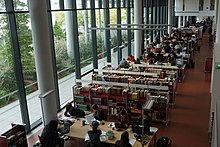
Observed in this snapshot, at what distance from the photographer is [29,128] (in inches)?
333

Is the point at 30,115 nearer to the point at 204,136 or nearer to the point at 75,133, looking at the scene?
the point at 75,133

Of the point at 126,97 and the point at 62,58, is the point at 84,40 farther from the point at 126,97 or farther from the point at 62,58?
the point at 126,97

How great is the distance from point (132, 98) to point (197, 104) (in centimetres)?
294

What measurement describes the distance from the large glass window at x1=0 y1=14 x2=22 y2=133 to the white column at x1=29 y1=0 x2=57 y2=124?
100 cm

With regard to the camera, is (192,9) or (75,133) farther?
(192,9)

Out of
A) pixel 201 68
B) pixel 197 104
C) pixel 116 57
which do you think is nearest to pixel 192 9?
pixel 201 68

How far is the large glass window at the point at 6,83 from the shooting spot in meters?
7.37

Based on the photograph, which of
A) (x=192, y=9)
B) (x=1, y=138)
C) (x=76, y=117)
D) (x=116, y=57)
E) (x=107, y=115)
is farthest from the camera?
(x=192, y=9)

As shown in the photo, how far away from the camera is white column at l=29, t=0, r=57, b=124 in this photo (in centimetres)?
672

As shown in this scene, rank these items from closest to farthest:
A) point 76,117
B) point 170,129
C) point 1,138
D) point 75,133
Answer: point 1,138 → point 75,133 → point 76,117 → point 170,129

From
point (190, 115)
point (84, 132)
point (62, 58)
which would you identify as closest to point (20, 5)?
point (62, 58)

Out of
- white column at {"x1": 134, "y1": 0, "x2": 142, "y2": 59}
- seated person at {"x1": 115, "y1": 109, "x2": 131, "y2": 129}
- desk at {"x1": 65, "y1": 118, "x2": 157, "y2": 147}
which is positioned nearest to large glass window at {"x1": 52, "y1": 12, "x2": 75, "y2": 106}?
desk at {"x1": 65, "y1": 118, "x2": 157, "y2": 147}

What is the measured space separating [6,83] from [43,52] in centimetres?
154

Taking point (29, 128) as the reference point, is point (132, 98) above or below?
above
